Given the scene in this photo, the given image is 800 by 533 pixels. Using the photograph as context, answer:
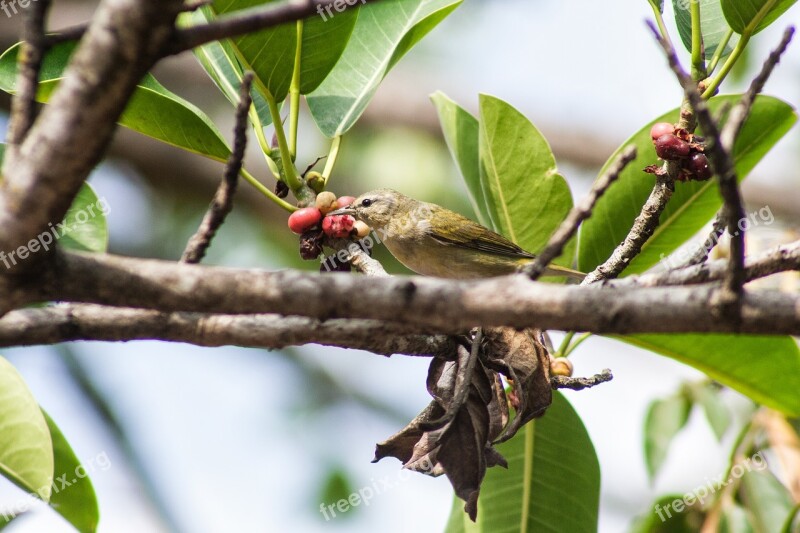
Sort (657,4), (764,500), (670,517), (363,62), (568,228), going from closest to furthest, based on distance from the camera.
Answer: (568,228)
(657,4)
(363,62)
(764,500)
(670,517)

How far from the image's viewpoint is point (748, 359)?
3.04 meters

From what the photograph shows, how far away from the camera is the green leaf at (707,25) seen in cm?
291

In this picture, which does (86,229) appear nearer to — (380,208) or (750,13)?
(750,13)

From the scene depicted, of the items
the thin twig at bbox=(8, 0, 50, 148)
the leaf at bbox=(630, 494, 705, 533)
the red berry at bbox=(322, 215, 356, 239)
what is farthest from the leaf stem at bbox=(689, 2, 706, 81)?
the leaf at bbox=(630, 494, 705, 533)

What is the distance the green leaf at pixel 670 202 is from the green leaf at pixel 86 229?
1927 millimetres

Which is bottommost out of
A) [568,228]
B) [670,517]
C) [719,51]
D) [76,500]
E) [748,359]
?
[76,500]

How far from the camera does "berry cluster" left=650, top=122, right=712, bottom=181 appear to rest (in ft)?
8.60

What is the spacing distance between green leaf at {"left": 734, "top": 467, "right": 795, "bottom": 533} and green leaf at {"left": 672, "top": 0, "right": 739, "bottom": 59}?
221cm

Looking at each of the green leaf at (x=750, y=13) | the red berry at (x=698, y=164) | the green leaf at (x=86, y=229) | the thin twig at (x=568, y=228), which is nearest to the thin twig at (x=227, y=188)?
the thin twig at (x=568, y=228)

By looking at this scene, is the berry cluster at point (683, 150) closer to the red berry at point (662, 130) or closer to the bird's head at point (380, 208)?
the red berry at point (662, 130)

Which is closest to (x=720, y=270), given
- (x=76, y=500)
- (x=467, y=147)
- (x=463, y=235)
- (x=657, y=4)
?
(x=657, y=4)

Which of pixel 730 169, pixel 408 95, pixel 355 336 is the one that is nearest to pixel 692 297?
pixel 730 169

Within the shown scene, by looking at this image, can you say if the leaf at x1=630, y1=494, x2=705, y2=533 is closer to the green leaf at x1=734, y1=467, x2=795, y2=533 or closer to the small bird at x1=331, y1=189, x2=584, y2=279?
the green leaf at x1=734, y1=467, x2=795, y2=533

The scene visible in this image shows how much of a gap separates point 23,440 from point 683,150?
2504mm
